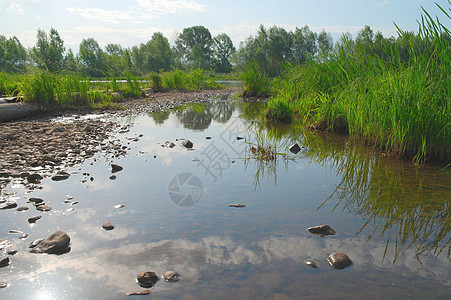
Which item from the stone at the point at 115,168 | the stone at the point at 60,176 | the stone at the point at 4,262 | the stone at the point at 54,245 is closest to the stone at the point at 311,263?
the stone at the point at 54,245

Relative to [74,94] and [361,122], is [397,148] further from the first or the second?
[74,94]

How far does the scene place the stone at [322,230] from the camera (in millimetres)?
3168

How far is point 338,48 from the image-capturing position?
799 cm

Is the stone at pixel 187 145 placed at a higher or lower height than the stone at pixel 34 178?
higher

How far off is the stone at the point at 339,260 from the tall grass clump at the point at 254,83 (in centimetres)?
1507

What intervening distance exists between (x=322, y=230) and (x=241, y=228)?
2.76 feet

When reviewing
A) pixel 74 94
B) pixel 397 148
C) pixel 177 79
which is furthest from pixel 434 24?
pixel 177 79

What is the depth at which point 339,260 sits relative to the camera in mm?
2629

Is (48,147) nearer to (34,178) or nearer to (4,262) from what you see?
(34,178)

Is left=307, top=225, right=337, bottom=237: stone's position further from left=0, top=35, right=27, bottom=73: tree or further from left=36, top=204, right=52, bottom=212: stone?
left=0, top=35, right=27, bottom=73: tree

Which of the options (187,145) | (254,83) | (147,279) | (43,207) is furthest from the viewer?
(254,83)

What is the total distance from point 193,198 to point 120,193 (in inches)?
40.7

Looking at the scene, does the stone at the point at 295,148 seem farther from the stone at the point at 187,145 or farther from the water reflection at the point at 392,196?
the stone at the point at 187,145

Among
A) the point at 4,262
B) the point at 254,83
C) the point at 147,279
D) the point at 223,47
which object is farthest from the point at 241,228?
the point at 223,47
